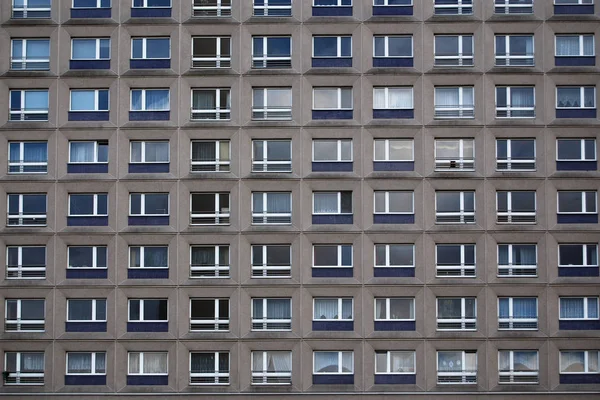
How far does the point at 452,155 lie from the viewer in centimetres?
4241

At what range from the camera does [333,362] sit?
4175 cm

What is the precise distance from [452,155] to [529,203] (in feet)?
14.4

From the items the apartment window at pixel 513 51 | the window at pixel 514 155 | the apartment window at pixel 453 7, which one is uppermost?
the apartment window at pixel 453 7

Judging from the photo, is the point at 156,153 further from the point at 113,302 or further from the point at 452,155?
the point at 452,155

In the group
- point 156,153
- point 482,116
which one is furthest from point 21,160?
point 482,116

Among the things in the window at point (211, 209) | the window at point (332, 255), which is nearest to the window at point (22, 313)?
the window at point (211, 209)

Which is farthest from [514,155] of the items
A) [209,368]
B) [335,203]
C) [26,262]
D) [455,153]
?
[26,262]

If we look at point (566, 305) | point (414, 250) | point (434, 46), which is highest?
point (434, 46)

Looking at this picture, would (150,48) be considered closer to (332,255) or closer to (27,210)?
(27,210)

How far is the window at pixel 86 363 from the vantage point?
41.9m

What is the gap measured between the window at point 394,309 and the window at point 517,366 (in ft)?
15.5

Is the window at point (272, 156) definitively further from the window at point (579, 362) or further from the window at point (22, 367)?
the window at point (579, 362)

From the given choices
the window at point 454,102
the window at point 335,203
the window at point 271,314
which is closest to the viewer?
the window at point 271,314

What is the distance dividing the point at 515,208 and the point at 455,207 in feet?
9.53
